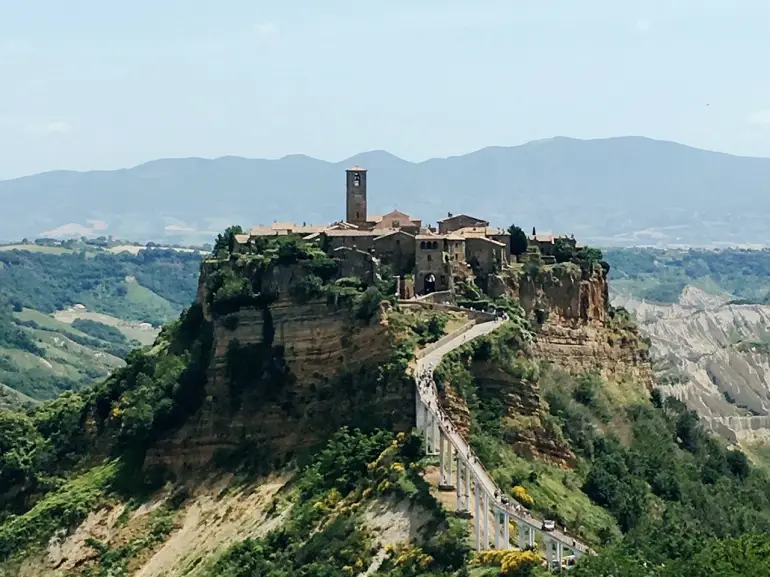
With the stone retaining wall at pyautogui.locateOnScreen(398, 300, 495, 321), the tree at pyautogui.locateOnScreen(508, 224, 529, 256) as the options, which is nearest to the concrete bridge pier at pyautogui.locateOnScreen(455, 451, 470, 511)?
the stone retaining wall at pyautogui.locateOnScreen(398, 300, 495, 321)

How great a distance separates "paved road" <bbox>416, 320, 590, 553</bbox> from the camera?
39938 mm

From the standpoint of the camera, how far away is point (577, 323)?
64938mm

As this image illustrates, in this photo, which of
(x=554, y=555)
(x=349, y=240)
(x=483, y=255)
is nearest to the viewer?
(x=554, y=555)

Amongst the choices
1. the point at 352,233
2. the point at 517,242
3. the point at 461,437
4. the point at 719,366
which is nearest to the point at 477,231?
the point at 517,242

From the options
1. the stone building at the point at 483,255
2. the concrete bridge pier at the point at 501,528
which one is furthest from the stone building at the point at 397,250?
the concrete bridge pier at the point at 501,528

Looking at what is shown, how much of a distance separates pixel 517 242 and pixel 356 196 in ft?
23.3

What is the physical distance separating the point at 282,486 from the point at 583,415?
11826 mm

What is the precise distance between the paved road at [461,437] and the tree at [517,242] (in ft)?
29.3

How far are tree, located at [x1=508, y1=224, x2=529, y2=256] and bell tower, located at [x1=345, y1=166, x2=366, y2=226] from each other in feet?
20.6

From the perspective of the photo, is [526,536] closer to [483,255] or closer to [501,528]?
[501,528]

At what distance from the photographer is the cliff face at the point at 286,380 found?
175ft

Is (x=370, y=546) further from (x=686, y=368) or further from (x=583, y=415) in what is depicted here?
(x=686, y=368)

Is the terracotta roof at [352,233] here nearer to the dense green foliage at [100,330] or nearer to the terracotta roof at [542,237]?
the terracotta roof at [542,237]

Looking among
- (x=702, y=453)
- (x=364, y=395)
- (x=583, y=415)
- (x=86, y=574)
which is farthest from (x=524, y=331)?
(x=86, y=574)
